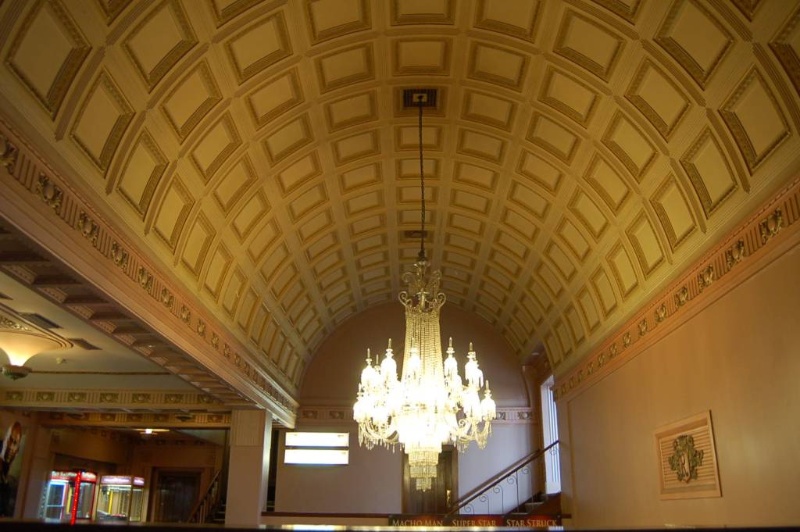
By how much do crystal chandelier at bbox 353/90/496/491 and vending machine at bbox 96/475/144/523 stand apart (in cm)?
1289

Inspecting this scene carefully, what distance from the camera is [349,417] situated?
53.4 feet

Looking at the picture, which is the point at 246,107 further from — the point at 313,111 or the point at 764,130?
the point at 764,130

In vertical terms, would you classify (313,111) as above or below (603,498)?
above

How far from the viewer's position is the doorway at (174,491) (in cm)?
2134

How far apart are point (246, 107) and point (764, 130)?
5.50m

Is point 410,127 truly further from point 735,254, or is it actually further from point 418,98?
point 735,254

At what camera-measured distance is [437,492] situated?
1598cm

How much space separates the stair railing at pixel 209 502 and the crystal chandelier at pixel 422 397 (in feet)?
26.0

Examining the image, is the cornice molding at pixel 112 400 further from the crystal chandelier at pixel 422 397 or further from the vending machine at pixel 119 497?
the vending machine at pixel 119 497

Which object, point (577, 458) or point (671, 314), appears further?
point (577, 458)

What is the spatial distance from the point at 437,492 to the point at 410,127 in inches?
386

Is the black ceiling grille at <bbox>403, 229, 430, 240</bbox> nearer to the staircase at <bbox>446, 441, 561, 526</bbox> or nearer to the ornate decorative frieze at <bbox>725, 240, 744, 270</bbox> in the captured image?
the staircase at <bbox>446, 441, 561, 526</bbox>

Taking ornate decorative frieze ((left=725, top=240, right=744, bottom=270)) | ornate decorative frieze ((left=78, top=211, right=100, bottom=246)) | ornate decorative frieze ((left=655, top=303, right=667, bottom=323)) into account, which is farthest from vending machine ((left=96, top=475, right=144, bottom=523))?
ornate decorative frieze ((left=725, top=240, right=744, bottom=270))

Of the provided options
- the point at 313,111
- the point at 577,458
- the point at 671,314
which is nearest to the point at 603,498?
the point at 577,458
